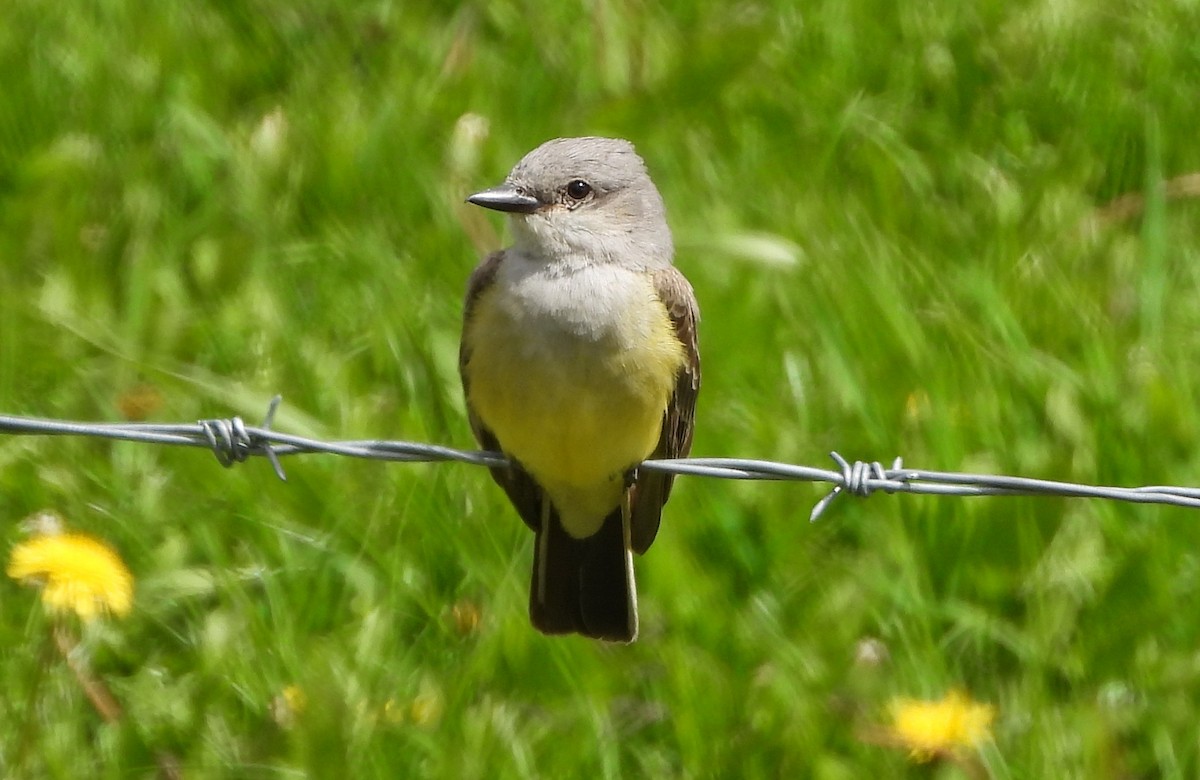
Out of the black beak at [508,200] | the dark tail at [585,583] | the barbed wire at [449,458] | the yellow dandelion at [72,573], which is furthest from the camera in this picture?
the dark tail at [585,583]

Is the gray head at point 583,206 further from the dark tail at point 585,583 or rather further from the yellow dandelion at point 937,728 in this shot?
the yellow dandelion at point 937,728

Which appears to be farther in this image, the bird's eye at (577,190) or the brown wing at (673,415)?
the bird's eye at (577,190)

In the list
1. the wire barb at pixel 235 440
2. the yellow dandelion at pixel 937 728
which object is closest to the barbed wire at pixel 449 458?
the wire barb at pixel 235 440

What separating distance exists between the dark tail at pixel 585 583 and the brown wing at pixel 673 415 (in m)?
0.06

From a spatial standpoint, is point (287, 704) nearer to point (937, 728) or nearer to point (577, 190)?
point (577, 190)

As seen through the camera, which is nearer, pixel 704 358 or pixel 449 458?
pixel 449 458

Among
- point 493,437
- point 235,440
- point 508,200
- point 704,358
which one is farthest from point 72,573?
point 704,358

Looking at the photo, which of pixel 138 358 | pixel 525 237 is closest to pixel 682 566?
pixel 525 237

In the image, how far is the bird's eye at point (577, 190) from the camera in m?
4.48

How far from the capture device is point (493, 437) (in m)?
4.46

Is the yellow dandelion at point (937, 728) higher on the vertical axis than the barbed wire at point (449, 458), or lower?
lower

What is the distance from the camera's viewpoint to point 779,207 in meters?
6.11

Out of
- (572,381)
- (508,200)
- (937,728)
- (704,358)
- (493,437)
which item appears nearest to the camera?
(572,381)

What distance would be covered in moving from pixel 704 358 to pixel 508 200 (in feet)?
4.17
